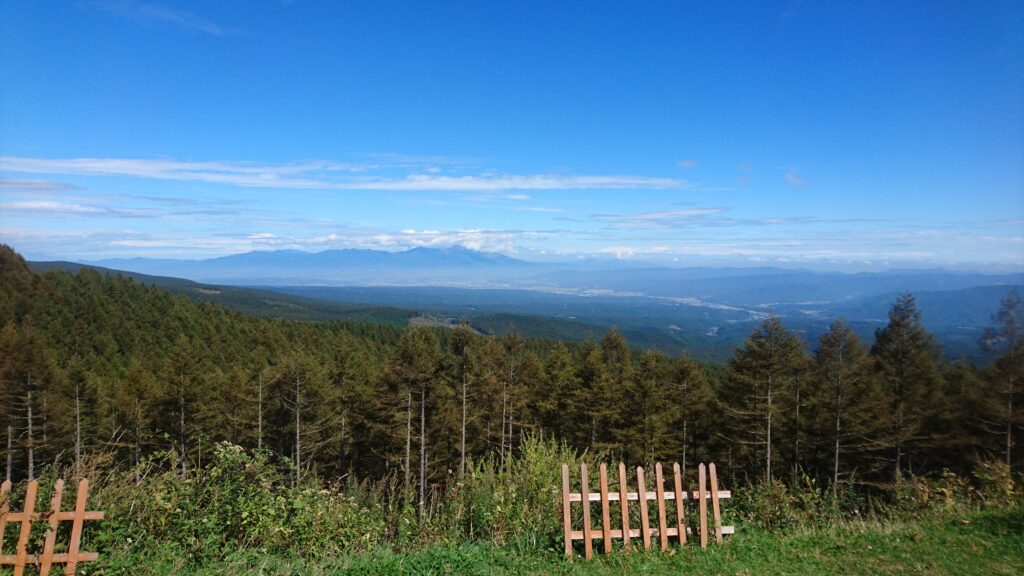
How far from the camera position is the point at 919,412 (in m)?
23.5

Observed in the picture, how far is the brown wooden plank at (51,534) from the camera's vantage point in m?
4.85

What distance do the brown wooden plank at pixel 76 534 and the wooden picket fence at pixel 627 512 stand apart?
5.24 meters

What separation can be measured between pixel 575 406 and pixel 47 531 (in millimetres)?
25312

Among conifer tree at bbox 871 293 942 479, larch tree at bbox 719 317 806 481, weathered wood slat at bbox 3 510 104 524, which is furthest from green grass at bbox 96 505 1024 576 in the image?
conifer tree at bbox 871 293 942 479

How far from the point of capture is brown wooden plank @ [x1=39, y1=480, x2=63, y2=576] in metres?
4.85

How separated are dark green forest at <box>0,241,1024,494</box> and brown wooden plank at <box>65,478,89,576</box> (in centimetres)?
1282

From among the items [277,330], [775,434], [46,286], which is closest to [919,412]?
[775,434]

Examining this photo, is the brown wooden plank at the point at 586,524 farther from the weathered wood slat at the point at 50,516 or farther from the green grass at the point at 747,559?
the weathered wood slat at the point at 50,516

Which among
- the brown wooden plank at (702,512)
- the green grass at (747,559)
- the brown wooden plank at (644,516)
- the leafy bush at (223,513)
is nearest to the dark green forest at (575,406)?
the leafy bush at (223,513)

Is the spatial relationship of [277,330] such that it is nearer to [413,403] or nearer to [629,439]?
[413,403]

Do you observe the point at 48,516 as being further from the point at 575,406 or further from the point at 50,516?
the point at 575,406

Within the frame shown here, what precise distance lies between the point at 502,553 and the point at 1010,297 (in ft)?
78.2

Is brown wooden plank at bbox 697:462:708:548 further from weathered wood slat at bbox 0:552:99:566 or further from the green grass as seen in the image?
weathered wood slat at bbox 0:552:99:566

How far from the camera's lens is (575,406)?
28.4 meters
